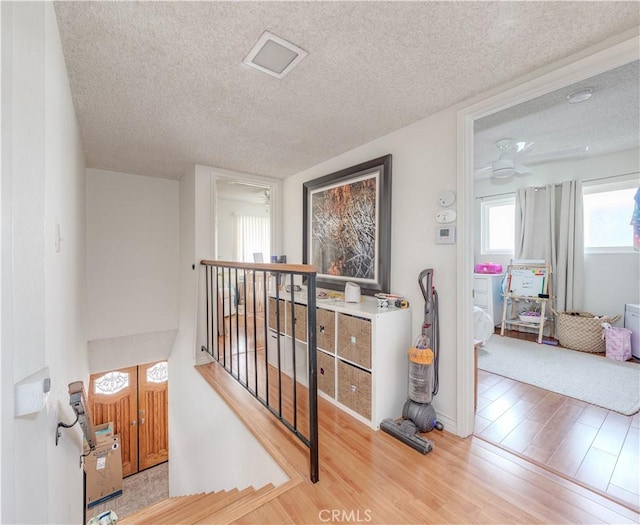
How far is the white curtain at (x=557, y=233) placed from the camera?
3999 mm

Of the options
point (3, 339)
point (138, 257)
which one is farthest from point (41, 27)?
point (138, 257)

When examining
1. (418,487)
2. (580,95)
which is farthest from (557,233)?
(418,487)

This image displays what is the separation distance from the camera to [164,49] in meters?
1.43

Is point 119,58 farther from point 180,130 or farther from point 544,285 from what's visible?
point 544,285

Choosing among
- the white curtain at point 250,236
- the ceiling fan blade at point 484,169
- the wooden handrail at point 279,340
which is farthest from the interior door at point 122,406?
the ceiling fan blade at point 484,169

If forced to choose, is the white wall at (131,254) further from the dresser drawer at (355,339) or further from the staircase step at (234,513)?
the staircase step at (234,513)

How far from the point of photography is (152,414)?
193 inches

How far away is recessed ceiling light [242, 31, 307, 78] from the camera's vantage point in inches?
54.3

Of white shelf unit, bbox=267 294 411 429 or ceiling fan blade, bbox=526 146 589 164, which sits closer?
white shelf unit, bbox=267 294 411 429

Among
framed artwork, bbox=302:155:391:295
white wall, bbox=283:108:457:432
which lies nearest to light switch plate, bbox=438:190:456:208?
white wall, bbox=283:108:457:432

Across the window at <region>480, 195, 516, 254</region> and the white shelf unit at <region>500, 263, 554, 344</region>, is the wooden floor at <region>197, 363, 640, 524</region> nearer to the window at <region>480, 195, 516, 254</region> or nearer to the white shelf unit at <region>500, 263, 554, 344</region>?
the white shelf unit at <region>500, 263, 554, 344</region>

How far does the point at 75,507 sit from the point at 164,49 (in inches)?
101

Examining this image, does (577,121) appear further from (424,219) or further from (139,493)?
(139,493)

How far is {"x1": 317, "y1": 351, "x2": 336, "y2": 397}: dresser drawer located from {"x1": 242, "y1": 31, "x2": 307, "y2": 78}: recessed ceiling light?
1990 millimetres
